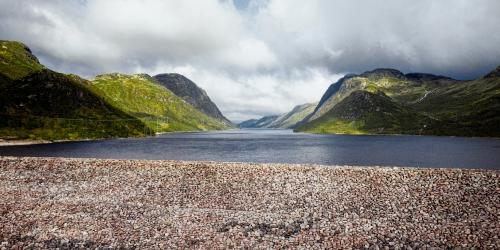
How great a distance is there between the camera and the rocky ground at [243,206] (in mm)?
31172

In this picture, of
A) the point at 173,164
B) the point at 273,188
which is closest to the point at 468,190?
the point at 273,188

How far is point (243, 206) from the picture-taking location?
39.6 meters

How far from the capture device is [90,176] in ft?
165

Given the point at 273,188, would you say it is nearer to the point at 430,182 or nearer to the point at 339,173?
the point at 339,173

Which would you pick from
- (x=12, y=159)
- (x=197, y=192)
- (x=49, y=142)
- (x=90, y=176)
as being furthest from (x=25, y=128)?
(x=197, y=192)

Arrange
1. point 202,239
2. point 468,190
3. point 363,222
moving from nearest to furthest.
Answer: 1. point 202,239
2. point 363,222
3. point 468,190

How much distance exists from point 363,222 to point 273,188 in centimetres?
1253

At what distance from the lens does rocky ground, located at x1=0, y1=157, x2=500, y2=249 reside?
31172 millimetres

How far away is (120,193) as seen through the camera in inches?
1745

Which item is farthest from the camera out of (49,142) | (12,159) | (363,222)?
(49,142)

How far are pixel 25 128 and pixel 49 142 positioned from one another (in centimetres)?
1912

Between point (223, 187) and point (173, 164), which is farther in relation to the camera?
point (173, 164)

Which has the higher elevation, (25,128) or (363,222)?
(25,128)

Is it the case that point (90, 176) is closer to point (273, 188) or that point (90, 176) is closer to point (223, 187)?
point (223, 187)
